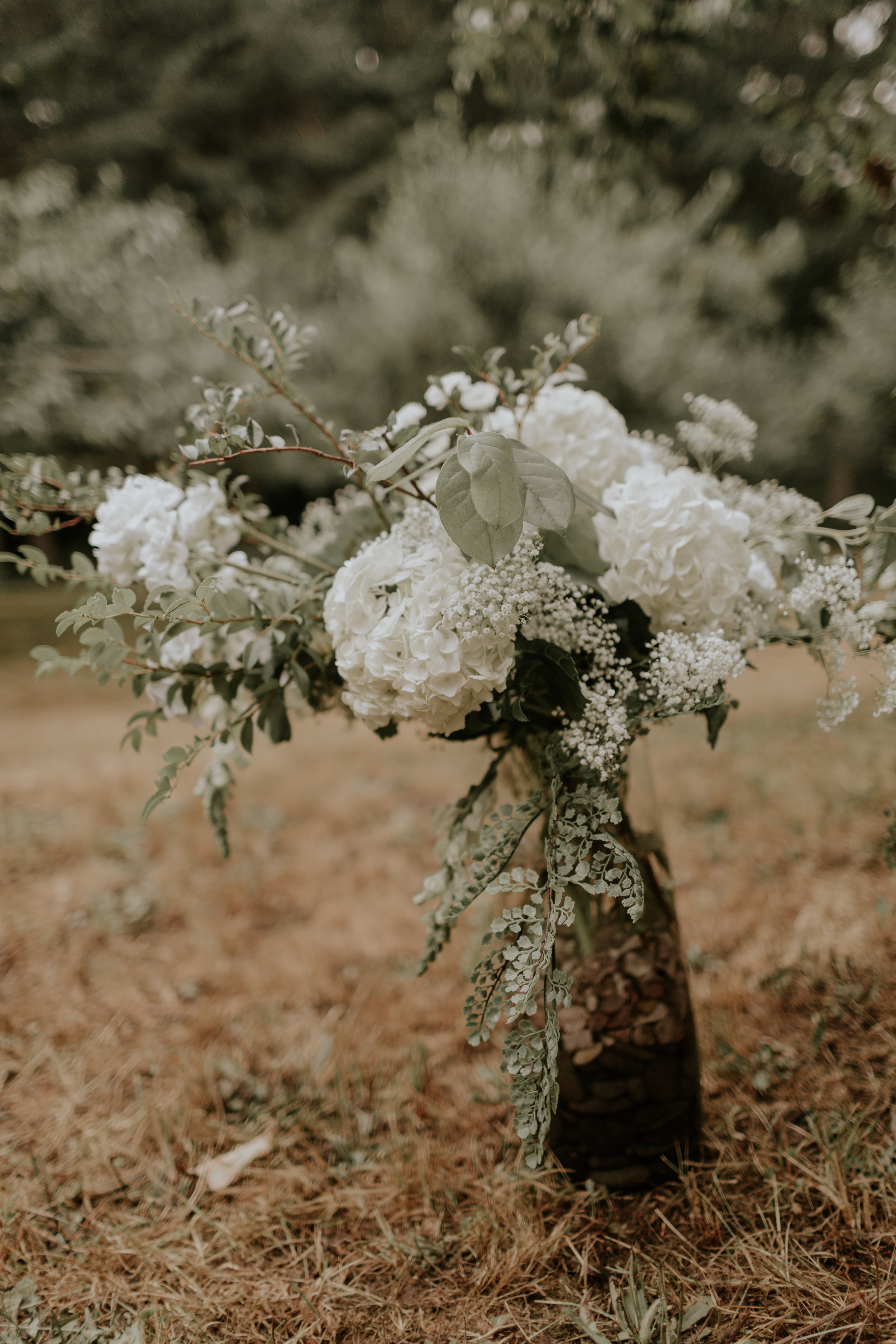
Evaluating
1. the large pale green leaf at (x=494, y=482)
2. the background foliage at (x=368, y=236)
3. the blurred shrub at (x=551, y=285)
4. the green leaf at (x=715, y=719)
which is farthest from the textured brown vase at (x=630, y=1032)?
the blurred shrub at (x=551, y=285)

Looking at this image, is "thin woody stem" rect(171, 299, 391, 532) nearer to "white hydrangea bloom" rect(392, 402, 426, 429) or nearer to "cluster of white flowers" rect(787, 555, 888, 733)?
"white hydrangea bloom" rect(392, 402, 426, 429)

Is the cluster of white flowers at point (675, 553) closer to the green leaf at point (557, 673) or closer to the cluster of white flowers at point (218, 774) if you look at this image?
the green leaf at point (557, 673)

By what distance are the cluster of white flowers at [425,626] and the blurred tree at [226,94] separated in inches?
258

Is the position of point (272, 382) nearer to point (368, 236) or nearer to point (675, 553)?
point (675, 553)

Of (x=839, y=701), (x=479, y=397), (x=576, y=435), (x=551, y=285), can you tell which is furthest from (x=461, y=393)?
(x=551, y=285)

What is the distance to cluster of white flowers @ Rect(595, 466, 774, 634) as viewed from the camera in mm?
852

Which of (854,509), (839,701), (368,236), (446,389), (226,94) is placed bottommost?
(839,701)

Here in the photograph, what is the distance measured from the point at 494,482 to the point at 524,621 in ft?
0.63

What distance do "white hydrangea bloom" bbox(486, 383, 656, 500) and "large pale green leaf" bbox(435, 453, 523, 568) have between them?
0.30 m

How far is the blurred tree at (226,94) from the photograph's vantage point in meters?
5.88

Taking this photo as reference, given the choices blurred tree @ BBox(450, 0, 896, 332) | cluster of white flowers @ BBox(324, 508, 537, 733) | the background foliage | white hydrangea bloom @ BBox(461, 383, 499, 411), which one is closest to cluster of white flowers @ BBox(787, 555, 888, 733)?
cluster of white flowers @ BBox(324, 508, 537, 733)

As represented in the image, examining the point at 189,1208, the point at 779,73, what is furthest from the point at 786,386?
the point at 189,1208

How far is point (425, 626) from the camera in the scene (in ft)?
2.63

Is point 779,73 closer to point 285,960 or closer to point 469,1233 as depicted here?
point 285,960
